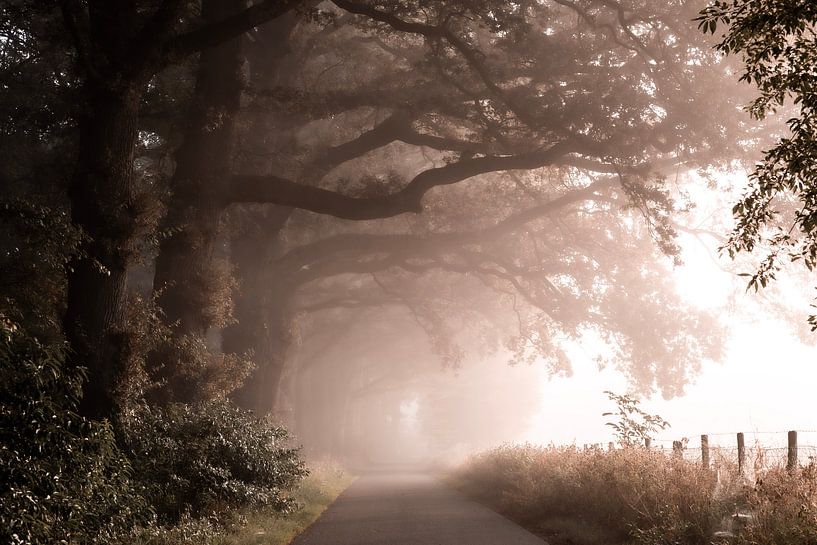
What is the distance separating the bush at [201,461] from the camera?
10.0 meters

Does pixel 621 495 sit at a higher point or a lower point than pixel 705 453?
lower

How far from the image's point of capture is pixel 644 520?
29.9 ft

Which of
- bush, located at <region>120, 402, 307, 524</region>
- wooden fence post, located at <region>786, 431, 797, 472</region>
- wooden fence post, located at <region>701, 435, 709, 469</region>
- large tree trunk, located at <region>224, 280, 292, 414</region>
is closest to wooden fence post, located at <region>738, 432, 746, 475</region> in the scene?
wooden fence post, located at <region>701, 435, 709, 469</region>

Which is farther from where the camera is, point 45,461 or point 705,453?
point 705,453

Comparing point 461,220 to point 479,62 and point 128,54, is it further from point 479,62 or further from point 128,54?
point 128,54

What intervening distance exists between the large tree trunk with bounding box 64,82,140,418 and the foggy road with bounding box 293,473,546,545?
401 centimetres

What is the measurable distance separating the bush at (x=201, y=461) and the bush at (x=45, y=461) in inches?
84.3

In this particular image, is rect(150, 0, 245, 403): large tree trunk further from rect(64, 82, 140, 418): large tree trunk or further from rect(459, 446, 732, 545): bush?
rect(459, 446, 732, 545): bush

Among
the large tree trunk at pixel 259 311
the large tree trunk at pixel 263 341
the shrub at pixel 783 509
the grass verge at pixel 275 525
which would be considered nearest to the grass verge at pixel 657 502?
the shrub at pixel 783 509

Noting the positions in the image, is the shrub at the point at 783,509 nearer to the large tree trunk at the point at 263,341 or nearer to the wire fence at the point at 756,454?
the wire fence at the point at 756,454

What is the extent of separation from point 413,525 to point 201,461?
384 cm

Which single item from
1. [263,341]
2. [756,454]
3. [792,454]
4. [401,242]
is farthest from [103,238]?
[401,242]

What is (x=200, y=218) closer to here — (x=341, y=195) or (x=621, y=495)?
(x=341, y=195)

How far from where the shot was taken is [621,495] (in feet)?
32.8
